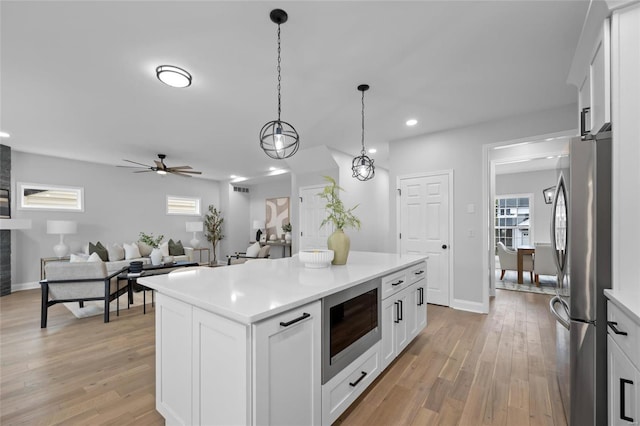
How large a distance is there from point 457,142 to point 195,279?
13.1ft

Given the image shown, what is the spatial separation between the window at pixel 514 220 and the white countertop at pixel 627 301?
7.22 meters

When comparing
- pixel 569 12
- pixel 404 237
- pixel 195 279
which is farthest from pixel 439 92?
pixel 195 279

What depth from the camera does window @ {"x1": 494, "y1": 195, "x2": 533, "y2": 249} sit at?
7.55 m

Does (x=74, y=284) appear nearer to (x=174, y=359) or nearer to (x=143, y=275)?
(x=143, y=275)

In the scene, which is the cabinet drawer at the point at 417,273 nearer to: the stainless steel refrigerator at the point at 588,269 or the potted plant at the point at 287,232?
the stainless steel refrigerator at the point at 588,269

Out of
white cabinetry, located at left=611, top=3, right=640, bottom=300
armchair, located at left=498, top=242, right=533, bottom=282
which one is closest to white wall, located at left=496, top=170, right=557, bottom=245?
armchair, located at left=498, top=242, right=533, bottom=282

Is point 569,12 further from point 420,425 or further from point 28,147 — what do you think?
point 28,147

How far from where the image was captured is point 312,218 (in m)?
5.88

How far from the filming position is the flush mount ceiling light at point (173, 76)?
246 cm

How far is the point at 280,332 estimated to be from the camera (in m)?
1.20

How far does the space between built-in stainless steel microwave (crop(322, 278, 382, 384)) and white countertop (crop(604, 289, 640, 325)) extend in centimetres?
118

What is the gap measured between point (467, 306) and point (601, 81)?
318 cm

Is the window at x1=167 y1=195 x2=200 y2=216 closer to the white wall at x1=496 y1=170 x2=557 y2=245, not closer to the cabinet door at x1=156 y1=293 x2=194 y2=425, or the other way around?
the cabinet door at x1=156 y1=293 x2=194 y2=425

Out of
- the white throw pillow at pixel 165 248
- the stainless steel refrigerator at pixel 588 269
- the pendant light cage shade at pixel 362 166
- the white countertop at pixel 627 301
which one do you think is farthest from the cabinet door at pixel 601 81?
the white throw pillow at pixel 165 248
